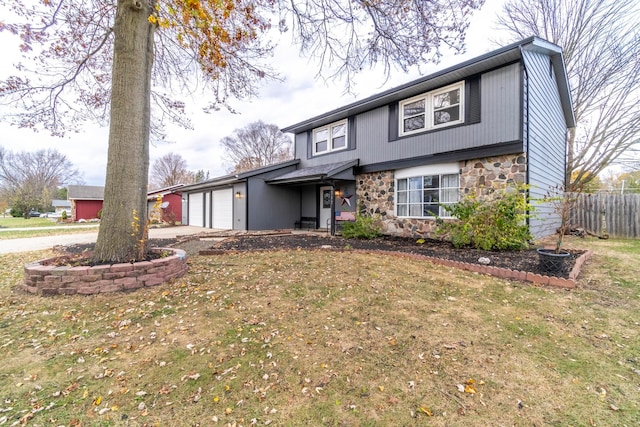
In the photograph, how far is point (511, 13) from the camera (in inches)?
599

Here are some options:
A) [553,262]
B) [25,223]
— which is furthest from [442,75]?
[25,223]

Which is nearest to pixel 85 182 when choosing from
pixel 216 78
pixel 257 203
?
pixel 257 203

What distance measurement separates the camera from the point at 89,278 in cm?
397

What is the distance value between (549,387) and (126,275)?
16.6 feet

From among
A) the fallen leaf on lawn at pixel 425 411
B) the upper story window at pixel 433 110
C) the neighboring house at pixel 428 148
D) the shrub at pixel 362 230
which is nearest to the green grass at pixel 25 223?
the neighboring house at pixel 428 148

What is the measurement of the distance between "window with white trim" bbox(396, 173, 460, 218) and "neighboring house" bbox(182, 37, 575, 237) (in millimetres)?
32

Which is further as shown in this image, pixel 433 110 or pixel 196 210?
pixel 196 210

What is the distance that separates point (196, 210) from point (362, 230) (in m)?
13.5

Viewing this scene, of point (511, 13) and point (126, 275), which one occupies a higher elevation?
point (511, 13)

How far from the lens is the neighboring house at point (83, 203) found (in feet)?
93.0

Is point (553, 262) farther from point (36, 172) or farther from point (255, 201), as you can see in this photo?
point (36, 172)

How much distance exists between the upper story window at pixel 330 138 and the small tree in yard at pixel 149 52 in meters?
5.28

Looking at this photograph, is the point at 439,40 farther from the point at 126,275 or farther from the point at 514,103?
the point at 126,275

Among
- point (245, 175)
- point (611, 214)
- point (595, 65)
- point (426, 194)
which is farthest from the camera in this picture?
point (595, 65)
